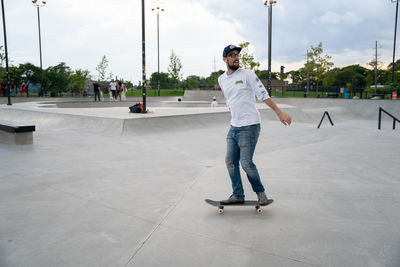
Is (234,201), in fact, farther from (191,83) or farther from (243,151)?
(191,83)

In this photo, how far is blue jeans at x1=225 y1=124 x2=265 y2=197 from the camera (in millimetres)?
3301

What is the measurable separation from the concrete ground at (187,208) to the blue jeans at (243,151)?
39 cm

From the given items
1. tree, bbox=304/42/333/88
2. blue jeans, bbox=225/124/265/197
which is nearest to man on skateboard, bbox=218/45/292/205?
blue jeans, bbox=225/124/265/197

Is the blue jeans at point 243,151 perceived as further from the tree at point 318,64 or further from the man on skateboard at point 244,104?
the tree at point 318,64

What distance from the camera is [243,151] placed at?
3.33 metres

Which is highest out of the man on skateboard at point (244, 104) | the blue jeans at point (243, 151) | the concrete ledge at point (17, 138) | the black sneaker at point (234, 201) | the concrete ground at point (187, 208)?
the man on skateboard at point (244, 104)

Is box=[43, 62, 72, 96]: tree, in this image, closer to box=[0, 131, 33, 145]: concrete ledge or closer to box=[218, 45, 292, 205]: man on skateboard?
box=[0, 131, 33, 145]: concrete ledge

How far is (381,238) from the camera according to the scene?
A: 2.84 m

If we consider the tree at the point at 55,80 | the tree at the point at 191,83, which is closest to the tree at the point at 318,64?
the tree at the point at 191,83

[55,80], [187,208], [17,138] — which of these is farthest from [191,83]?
[187,208]

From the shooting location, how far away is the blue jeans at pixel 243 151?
3.30m

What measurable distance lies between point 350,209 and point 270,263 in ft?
5.72

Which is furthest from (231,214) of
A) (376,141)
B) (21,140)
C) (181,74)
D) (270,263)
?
(181,74)

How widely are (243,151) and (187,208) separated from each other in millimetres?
1018
